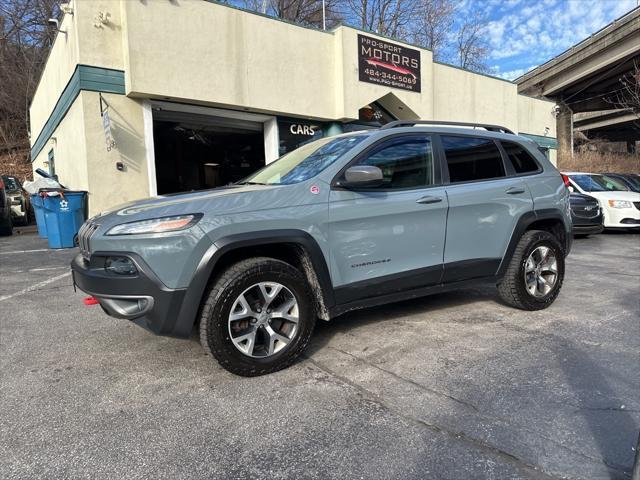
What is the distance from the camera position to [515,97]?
1986 cm

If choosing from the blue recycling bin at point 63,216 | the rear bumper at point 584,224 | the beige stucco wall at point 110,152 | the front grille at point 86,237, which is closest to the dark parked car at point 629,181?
the rear bumper at point 584,224

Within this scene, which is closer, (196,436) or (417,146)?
(196,436)

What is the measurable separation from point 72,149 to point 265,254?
10.7 meters

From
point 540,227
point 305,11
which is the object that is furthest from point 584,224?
point 305,11

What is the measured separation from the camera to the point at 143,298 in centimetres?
290

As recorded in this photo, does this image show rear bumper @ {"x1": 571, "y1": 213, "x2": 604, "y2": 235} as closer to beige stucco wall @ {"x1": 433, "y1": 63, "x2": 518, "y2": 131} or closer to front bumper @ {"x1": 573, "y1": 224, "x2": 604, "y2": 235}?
front bumper @ {"x1": 573, "y1": 224, "x2": 604, "y2": 235}

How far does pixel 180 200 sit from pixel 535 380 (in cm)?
272

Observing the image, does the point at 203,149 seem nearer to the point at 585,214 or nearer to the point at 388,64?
the point at 388,64

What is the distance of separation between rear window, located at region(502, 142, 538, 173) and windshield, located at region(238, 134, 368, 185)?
1751 millimetres

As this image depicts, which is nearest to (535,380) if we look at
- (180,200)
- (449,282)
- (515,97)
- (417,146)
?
(449,282)

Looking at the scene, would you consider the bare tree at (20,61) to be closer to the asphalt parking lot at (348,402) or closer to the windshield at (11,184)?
the windshield at (11,184)

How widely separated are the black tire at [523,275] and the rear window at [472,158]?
0.73 meters

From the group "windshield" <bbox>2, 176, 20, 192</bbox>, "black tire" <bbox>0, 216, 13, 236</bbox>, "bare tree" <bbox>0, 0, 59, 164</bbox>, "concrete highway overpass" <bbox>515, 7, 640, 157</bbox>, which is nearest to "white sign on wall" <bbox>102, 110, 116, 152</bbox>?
"black tire" <bbox>0, 216, 13, 236</bbox>

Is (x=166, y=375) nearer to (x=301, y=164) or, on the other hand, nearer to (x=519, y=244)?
(x=301, y=164)
